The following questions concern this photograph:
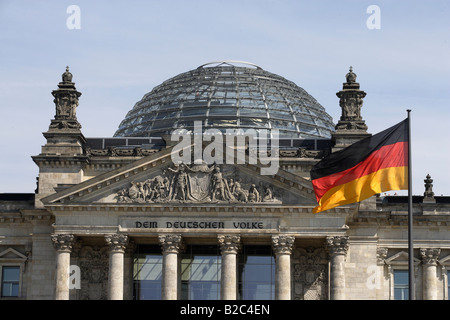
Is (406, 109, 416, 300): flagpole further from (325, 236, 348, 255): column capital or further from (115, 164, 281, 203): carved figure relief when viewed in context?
(115, 164, 281, 203): carved figure relief

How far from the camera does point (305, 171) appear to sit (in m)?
79.9

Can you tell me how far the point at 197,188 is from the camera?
7362 centimetres

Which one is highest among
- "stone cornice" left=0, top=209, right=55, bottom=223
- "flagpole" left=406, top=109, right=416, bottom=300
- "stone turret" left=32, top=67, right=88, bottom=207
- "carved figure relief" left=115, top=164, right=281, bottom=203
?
"stone turret" left=32, top=67, right=88, bottom=207

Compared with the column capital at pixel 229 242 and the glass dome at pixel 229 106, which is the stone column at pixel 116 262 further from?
the glass dome at pixel 229 106

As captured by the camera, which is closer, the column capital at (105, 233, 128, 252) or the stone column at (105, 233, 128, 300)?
the stone column at (105, 233, 128, 300)

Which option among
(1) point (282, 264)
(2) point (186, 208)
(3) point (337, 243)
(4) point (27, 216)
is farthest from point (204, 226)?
(4) point (27, 216)

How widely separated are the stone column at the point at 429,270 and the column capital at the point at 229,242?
47.6 ft

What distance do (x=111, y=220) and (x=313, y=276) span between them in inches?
586

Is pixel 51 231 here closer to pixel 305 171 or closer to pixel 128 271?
pixel 128 271

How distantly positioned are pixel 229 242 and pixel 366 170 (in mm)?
23589

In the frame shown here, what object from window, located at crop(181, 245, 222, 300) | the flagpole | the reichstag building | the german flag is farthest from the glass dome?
the flagpole

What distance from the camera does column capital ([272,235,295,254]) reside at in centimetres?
7256

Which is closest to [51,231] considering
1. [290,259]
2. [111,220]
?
[111,220]

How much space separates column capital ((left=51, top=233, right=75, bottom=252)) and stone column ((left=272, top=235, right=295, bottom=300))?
Result: 13.9 m
